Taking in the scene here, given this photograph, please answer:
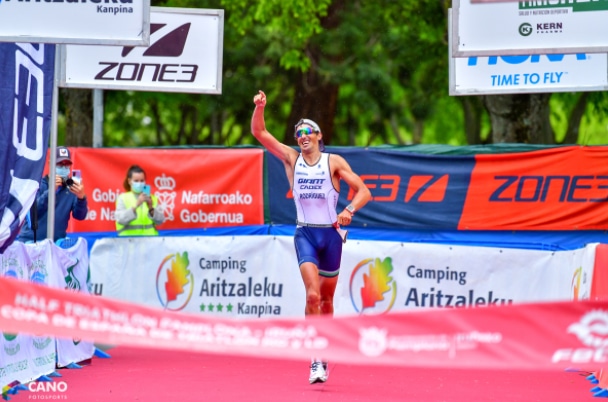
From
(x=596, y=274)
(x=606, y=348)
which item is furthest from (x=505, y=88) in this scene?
(x=606, y=348)

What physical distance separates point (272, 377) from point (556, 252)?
4796mm

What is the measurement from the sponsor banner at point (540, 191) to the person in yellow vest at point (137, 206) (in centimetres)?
409

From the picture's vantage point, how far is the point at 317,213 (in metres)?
10.5

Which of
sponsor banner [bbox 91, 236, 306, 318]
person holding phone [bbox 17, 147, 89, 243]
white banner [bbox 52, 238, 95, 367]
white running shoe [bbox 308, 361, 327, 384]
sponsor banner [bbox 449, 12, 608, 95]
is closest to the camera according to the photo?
white running shoe [bbox 308, 361, 327, 384]

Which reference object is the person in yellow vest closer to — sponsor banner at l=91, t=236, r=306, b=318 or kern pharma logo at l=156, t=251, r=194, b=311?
sponsor banner at l=91, t=236, r=306, b=318

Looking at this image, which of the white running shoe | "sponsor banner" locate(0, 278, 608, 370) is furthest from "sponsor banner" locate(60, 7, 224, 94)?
"sponsor banner" locate(0, 278, 608, 370)

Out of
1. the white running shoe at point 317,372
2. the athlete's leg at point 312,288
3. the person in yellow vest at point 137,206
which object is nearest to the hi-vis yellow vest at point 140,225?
the person in yellow vest at point 137,206

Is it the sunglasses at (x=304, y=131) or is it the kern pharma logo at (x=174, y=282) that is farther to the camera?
the kern pharma logo at (x=174, y=282)

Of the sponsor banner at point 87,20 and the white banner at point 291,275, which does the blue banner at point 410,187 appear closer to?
the white banner at point 291,275

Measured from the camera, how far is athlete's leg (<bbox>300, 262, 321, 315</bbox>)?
10.1 meters

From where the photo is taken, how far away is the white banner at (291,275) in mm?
14406

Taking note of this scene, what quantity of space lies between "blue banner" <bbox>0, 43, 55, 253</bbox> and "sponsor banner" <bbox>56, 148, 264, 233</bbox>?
6.07 metres

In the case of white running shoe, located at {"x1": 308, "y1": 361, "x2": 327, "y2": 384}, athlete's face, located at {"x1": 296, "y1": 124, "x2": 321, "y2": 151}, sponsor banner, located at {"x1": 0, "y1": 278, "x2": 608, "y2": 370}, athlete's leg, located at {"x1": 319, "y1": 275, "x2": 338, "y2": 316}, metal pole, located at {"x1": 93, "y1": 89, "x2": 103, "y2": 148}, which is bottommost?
white running shoe, located at {"x1": 308, "y1": 361, "x2": 327, "y2": 384}

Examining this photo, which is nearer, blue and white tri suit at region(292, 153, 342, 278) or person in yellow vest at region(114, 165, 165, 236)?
blue and white tri suit at region(292, 153, 342, 278)
